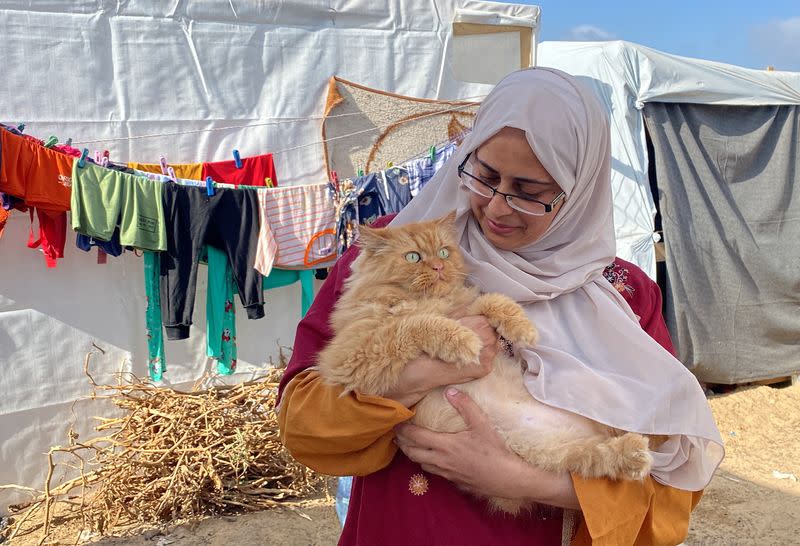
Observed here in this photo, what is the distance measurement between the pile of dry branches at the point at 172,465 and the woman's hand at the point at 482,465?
3.12 metres

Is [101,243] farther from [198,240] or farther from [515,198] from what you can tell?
[515,198]

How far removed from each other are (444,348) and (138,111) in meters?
3.79

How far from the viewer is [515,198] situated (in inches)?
59.4

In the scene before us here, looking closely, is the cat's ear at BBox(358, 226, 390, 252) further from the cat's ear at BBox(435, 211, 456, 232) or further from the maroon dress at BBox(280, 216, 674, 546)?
the maroon dress at BBox(280, 216, 674, 546)

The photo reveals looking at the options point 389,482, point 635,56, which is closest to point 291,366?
point 389,482

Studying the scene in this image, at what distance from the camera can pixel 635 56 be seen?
18.2ft

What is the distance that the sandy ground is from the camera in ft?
13.1

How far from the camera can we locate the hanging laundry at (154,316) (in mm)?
4223

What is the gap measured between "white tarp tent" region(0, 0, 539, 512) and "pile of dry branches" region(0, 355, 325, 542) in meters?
0.30

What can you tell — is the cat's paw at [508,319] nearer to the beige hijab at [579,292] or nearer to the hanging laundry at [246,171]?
the beige hijab at [579,292]

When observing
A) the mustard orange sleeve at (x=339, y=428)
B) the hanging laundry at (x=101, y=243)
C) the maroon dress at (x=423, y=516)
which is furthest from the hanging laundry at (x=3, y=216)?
the mustard orange sleeve at (x=339, y=428)

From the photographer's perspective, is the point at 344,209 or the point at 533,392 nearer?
the point at 533,392

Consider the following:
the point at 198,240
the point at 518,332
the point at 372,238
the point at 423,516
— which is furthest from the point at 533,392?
the point at 198,240

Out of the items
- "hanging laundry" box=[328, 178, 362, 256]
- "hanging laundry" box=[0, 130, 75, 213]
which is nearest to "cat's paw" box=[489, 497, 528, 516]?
"hanging laundry" box=[328, 178, 362, 256]
